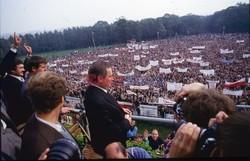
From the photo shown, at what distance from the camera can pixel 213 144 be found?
1.21m

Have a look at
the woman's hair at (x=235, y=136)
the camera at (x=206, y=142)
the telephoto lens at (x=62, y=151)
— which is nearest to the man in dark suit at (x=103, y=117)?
the telephoto lens at (x=62, y=151)

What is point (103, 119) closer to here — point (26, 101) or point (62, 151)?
point (26, 101)

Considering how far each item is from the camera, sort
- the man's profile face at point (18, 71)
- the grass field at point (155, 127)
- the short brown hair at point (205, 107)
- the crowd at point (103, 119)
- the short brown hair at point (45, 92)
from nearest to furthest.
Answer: the crowd at point (103, 119)
the short brown hair at point (205, 107)
the short brown hair at point (45, 92)
the man's profile face at point (18, 71)
the grass field at point (155, 127)

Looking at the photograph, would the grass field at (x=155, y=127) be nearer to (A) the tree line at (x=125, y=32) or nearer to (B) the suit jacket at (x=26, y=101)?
(B) the suit jacket at (x=26, y=101)

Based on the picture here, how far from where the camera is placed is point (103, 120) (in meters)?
2.68

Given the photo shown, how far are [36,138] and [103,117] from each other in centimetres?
98

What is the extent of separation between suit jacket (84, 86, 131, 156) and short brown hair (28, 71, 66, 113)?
0.73m

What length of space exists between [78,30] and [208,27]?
45.6 metres

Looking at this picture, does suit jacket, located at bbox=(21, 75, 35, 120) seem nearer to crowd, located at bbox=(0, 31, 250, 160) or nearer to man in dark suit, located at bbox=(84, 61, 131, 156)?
crowd, located at bbox=(0, 31, 250, 160)

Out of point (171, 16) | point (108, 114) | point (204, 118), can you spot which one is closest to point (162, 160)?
point (204, 118)

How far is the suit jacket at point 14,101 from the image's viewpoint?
3.08 metres

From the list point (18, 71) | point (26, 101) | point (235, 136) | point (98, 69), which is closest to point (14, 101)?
point (26, 101)

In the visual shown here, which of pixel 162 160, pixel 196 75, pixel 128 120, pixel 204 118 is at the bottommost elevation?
pixel 196 75

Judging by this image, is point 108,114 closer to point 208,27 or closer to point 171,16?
point 208,27
